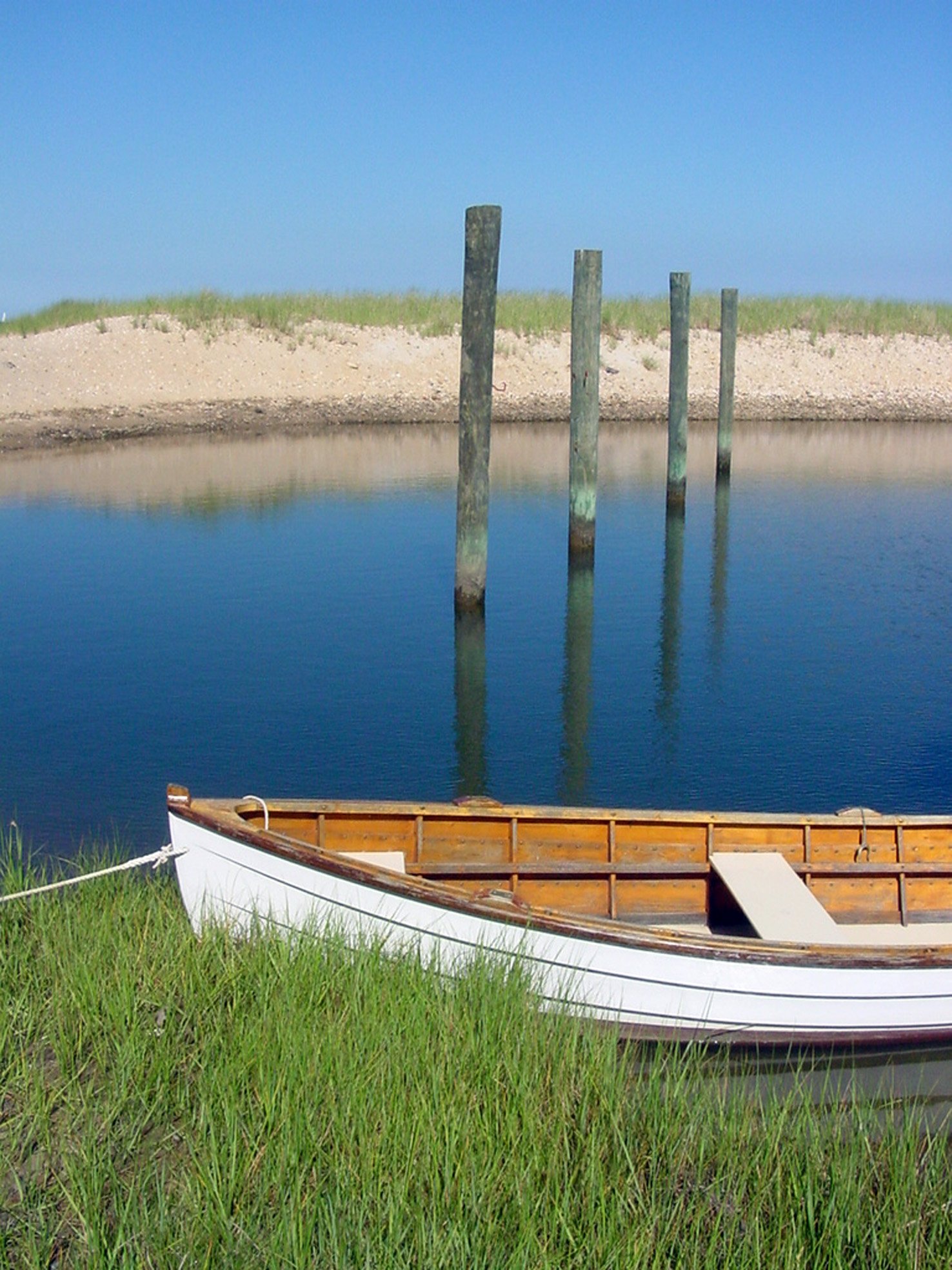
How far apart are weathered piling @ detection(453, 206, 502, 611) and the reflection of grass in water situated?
32744 mm

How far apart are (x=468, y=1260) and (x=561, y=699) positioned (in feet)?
32.4

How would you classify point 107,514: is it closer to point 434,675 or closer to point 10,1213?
point 434,675

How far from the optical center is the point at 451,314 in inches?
2008

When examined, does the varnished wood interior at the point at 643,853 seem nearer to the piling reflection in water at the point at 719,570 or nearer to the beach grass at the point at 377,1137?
the beach grass at the point at 377,1137

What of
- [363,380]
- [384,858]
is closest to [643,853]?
[384,858]

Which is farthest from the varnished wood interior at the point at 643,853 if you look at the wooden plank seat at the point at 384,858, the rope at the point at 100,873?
the rope at the point at 100,873

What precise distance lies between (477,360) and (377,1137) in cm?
1107


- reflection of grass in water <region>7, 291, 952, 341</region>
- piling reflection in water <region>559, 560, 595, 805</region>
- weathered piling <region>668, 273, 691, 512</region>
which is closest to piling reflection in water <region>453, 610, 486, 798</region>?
piling reflection in water <region>559, 560, 595, 805</region>

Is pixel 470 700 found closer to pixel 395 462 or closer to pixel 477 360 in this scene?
pixel 477 360

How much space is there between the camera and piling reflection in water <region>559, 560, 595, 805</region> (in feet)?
40.0

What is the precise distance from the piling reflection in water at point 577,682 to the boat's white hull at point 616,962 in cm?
402

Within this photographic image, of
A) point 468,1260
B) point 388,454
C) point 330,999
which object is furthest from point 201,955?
point 388,454

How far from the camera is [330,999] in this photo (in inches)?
257

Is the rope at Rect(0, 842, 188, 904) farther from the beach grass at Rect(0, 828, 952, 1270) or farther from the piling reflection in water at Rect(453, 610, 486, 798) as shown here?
the piling reflection in water at Rect(453, 610, 486, 798)
